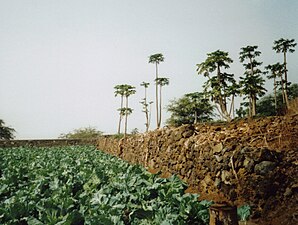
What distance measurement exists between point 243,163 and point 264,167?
1.42ft

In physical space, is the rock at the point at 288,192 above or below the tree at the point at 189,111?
below

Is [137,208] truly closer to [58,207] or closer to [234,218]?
[58,207]

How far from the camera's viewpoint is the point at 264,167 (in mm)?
4113

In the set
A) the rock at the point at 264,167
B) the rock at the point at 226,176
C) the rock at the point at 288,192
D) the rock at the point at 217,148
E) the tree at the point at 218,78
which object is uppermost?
the tree at the point at 218,78

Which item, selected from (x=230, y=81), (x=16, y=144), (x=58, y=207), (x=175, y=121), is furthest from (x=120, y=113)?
(x=58, y=207)

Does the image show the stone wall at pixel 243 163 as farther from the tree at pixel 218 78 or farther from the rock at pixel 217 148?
the tree at pixel 218 78

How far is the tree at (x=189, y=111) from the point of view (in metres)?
42.2

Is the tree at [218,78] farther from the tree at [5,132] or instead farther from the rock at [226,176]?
the tree at [5,132]

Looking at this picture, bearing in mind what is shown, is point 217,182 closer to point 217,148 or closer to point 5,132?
point 217,148

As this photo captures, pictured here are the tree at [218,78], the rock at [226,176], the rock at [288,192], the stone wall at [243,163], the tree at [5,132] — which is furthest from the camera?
the tree at [5,132]

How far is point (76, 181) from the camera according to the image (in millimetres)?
6832

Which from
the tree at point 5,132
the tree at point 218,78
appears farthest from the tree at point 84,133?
the tree at point 218,78

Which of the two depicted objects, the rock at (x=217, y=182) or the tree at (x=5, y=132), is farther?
the tree at (x=5, y=132)

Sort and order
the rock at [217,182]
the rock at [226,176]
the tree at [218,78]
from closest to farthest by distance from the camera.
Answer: the rock at [226,176] < the rock at [217,182] < the tree at [218,78]
